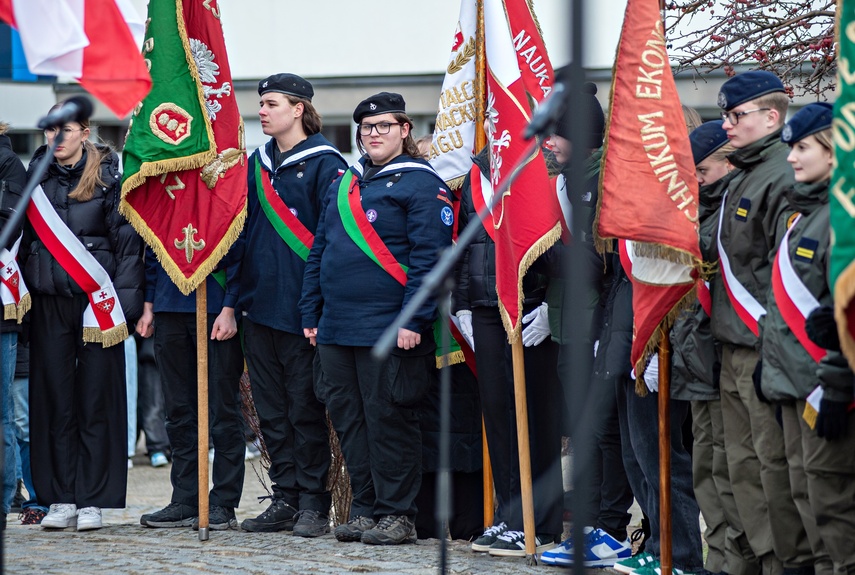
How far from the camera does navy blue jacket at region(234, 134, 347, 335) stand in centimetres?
721

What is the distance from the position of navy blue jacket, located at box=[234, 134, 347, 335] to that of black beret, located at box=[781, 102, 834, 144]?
10.4ft

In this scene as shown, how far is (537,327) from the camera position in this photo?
649cm

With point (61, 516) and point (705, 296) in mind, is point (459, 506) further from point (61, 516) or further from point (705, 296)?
point (705, 296)

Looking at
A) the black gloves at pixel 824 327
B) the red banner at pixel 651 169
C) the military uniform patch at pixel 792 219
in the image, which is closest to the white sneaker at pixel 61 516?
the red banner at pixel 651 169

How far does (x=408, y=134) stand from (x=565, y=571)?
2.55 m

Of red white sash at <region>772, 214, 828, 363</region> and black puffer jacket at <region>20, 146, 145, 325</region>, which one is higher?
black puffer jacket at <region>20, 146, 145, 325</region>

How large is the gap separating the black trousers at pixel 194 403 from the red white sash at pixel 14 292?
2.47 ft

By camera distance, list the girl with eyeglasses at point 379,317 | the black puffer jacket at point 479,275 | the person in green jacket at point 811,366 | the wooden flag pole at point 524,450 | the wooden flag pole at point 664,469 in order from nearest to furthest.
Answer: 1. the person in green jacket at point 811,366
2. the wooden flag pole at point 664,469
3. the wooden flag pole at point 524,450
4. the black puffer jacket at point 479,275
5. the girl with eyeglasses at point 379,317

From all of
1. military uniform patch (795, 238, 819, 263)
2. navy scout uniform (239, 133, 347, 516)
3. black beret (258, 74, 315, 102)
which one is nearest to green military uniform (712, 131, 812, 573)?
military uniform patch (795, 238, 819, 263)

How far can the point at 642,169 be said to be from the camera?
17.7 feet

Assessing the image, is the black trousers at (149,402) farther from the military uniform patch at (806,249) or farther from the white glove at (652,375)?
the military uniform patch at (806,249)

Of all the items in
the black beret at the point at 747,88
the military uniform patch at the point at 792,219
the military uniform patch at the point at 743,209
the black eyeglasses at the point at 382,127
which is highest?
the black eyeglasses at the point at 382,127

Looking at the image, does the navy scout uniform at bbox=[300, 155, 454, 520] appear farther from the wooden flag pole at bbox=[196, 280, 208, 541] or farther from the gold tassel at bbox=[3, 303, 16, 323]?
the gold tassel at bbox=[3, 303, 16, 323]

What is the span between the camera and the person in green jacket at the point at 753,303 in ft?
16.3
